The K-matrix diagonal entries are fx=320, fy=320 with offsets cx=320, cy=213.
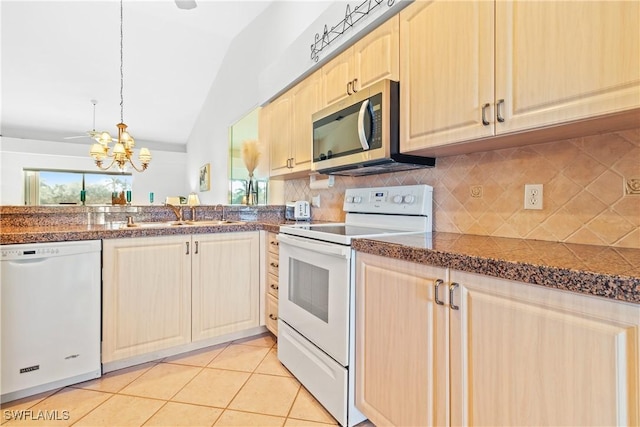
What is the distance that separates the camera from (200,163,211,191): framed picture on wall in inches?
229

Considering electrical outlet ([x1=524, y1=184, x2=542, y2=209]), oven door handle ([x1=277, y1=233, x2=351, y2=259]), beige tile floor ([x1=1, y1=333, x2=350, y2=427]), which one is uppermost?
electrical outlet ([x1=524, y1=184, x2=542, y2=209])

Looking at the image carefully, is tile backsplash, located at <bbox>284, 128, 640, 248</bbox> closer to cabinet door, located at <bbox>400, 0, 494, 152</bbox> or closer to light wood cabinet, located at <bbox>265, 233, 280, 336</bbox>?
cabinet door, located at <bbox>400, 0, 494, 152</bbox>

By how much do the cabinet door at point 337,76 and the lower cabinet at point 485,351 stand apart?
1168mm

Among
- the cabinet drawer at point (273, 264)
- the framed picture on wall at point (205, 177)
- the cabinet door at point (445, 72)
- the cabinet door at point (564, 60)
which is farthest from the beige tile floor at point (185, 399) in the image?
the framed picture on wall at point (205, 177)

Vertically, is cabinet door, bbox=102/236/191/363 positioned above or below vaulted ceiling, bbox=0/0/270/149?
below

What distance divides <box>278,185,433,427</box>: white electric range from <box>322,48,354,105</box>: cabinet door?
0.64 metres

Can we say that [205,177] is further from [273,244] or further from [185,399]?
[185,399]

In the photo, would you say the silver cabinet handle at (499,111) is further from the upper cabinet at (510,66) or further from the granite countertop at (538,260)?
the granite countertop at (538,260)

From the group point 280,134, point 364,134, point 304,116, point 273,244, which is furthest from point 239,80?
point 364,134

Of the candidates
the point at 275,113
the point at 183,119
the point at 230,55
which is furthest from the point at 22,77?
the point at 275,113

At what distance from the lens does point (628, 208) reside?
111cm

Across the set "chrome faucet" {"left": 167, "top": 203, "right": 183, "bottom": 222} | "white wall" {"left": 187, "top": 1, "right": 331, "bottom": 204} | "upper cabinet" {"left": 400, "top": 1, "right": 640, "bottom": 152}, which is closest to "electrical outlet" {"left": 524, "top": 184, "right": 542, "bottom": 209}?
"upper cabinet" {"left": 400, "top": 1, "right": 640, "bottom": 152}

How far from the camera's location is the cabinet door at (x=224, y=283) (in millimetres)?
2193

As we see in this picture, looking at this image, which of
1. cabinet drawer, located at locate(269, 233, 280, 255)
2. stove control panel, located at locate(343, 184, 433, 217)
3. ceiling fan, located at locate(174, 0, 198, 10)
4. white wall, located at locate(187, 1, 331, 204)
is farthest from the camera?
ceiling fan, located at locate(174, 0, 198, 10)
